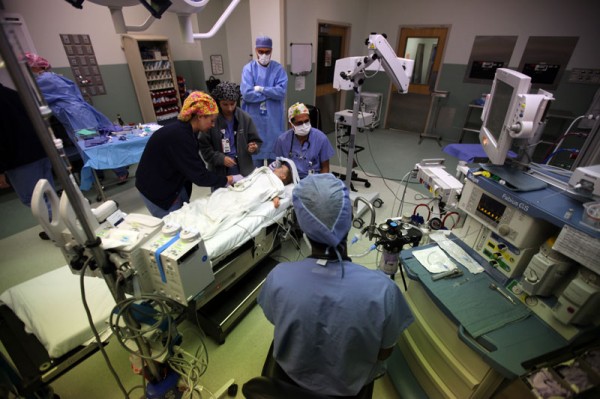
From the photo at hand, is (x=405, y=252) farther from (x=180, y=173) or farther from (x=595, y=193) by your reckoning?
(x=180, y=173)

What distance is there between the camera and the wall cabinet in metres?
4.88

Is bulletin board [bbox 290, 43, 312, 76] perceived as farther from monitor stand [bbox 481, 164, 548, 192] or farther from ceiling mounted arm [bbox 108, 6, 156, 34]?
monitor stand [bbox 481, 164, 548, 192]

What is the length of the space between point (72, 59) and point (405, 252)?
5.49 m

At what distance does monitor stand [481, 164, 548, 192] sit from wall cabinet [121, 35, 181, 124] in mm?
5561

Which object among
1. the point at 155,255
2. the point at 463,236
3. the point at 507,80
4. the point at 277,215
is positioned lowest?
the point at 277,215

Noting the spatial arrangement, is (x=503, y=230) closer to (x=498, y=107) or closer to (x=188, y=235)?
(x=498, y=107)

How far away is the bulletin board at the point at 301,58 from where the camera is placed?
4632 mm

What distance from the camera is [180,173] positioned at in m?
2.15

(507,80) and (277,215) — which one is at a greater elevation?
(507,80)

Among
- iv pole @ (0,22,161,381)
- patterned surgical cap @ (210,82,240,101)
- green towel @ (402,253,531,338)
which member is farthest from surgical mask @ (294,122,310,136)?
iv pole @ (0,22,161,381)

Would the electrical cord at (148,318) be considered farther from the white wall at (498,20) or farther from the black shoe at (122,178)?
the white wall at (498,20)

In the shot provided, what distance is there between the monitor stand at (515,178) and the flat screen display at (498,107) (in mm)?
185

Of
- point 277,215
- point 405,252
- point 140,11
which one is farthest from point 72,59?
point 405,252

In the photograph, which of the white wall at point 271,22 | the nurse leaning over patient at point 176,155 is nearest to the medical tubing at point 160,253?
the nurse leaning over patient at point 176,155
